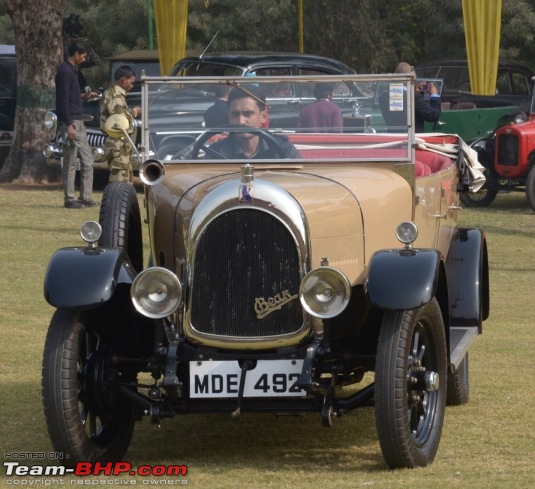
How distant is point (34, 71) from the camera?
66.1 ft

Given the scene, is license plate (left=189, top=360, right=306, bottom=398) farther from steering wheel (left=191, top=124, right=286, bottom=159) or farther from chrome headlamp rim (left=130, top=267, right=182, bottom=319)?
steering wheel (left=191, top=124, right=286, bottom=159)

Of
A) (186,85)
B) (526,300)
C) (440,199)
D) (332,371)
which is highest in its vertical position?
(186,85)

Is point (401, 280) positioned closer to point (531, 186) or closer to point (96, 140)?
point (531, 186)

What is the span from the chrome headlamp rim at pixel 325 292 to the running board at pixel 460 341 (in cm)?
94

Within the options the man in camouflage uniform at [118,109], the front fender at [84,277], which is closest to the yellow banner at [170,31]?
the man in camouflage uniform at [118,109]

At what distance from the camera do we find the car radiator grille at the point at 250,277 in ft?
18.0

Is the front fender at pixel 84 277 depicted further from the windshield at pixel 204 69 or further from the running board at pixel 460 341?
the windshield at pixel 204 69

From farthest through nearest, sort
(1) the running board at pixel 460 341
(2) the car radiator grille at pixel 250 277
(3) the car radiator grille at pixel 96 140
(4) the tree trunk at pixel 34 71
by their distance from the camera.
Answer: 1. (4) the tree trunk at pixel 34 71
2. (3) the car radiator grille at pixel 96 140
3. (1) the running board at pixel 460 341
4. (2) the car radiator grille at pixel 250 277

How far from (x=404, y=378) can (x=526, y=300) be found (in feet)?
18.9

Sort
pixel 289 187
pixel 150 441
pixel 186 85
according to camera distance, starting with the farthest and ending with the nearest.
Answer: pixel 186 85 → pixel 150 441 → pixel 289 187

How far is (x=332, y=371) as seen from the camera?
18.0ft

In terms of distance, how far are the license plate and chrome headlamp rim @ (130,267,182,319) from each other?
27cm

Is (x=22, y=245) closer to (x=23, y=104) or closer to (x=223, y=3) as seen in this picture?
(x=23, y=104)

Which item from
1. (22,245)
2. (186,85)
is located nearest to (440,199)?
(186,85)
